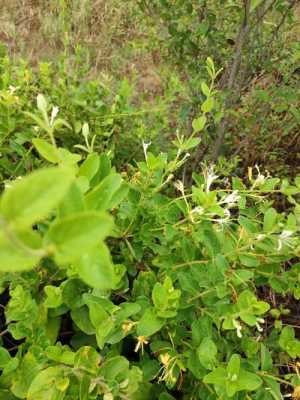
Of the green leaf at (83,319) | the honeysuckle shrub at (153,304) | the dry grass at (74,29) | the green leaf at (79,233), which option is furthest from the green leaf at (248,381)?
the dry grass at (74,29)

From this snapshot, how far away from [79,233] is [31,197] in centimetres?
5

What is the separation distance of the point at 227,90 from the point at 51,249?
154 cm

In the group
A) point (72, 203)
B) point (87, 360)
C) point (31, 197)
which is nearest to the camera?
point (31, 197)

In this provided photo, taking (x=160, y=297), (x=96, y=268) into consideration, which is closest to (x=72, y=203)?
(x=96, y=268)

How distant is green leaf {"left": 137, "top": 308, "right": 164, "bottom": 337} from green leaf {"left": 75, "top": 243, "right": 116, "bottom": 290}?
14.7 inches

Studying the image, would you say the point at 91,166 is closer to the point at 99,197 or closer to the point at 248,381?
the point at 99,197

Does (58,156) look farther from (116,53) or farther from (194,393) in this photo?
(116,53)

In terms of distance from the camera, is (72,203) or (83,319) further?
(83,319)

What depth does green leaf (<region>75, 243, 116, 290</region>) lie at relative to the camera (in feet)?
1.55

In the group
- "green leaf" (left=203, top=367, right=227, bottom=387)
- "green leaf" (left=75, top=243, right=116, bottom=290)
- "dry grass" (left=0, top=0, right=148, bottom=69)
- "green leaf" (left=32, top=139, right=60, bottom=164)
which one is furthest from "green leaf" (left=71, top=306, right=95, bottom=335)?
"dry grass" (left=0, top=0, right=148, bottom=69)

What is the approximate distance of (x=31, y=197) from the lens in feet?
0.96

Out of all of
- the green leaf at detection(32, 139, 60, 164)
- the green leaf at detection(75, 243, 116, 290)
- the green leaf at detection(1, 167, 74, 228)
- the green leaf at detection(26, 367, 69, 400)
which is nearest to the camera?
the green leaf at detection(1, 167, 74, 228)

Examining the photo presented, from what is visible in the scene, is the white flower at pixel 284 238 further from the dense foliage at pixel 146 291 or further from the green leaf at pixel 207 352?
the green leaf at pixel 207 352

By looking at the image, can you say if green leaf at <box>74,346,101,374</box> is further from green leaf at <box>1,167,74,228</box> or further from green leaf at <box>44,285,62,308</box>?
green leaf at <box>1,167,74,228</box>
